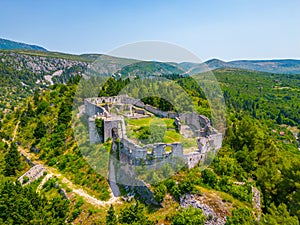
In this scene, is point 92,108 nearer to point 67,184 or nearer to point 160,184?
point 67,184

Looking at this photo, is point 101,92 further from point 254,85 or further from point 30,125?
point 254,85

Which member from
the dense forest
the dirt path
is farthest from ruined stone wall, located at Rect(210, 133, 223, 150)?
the dirt path

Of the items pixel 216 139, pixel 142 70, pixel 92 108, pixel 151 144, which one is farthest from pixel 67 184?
pixel 142 70

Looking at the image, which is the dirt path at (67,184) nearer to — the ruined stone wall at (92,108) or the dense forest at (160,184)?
the dense forest at (160,184)

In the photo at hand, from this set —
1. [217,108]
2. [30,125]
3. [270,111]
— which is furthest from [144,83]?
[270,111]

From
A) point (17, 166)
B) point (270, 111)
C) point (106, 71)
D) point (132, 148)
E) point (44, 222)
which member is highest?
point (106, 71)

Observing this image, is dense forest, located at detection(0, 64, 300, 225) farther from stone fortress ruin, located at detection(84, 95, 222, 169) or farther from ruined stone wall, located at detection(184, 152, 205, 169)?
stone fortress ruin, located at detection(84, 95, 222, 169)
